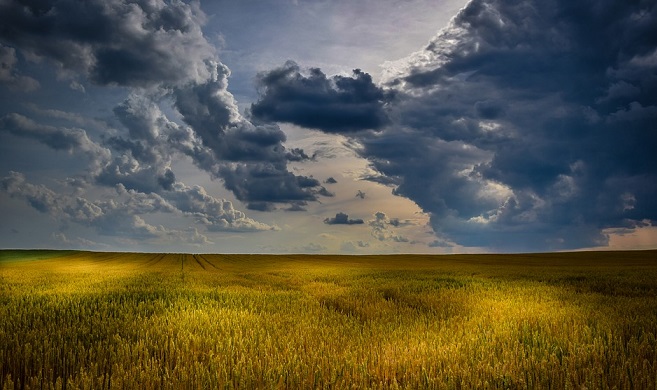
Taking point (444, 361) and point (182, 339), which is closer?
A: point (444, 361)

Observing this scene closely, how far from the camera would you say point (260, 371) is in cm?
556

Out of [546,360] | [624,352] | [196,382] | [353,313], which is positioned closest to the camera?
[196,382]

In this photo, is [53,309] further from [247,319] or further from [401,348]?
[401,348]

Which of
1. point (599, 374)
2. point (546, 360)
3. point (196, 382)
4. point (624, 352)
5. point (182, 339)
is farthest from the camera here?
point (182, 339)

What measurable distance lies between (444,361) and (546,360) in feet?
4.68

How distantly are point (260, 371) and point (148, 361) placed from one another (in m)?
1.81

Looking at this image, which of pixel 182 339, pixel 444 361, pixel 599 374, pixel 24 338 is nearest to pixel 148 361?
pixel 182 339

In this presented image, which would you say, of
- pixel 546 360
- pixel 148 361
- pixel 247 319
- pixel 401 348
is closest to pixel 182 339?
pixel 148 361

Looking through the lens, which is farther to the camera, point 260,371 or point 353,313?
point 353,313

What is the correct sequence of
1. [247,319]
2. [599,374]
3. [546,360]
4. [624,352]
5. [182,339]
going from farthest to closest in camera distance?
1. [247,319]
2. [182,339]
3. [624,352]
4. [546,360]
5. [599,374]

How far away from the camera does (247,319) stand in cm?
930

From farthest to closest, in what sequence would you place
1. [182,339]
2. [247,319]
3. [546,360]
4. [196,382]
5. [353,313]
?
1. [353,313]
2. [247,319]
3. [182,339]
4. [546,360]
5. [196,382]

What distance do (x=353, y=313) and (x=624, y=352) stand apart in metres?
5.83

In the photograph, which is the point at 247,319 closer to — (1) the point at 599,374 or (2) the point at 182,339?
(2) the point at 182,339
